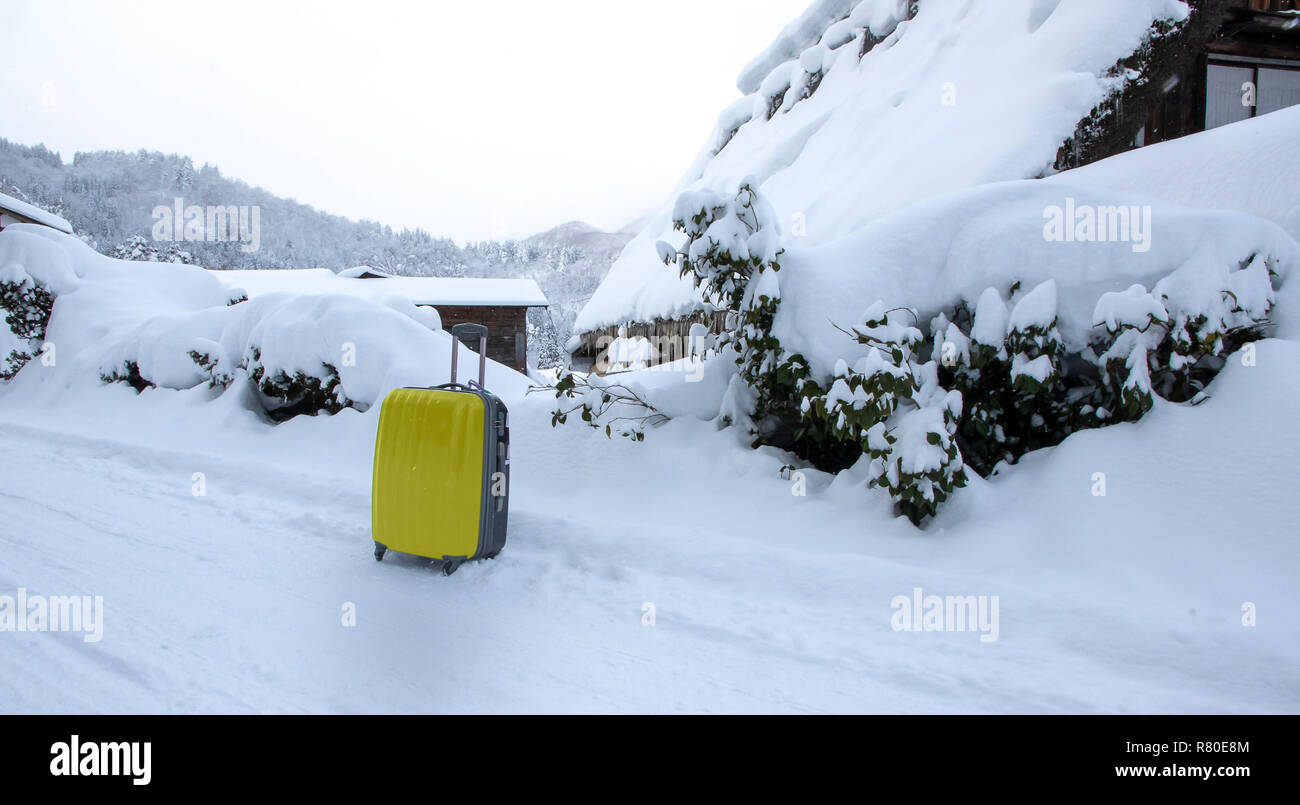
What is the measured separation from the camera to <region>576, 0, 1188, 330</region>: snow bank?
6.41m

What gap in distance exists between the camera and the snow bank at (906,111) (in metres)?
6.41

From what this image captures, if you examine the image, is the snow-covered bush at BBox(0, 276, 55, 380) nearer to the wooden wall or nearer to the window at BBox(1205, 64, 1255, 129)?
the wooden wall

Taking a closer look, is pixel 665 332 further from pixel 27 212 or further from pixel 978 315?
pixel 27 212

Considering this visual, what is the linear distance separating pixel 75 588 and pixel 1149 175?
293 inches

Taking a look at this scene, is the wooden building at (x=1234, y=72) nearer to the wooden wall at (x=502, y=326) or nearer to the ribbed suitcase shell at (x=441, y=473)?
the ribbed suitcase shell at (x=441, y=473)

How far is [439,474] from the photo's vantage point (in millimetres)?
3055

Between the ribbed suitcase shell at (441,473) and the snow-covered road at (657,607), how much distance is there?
0.19 meters

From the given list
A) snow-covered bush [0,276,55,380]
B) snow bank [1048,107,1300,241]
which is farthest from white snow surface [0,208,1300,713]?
snow-covered bush [0,276,55,380]

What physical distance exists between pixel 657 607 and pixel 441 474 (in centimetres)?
122

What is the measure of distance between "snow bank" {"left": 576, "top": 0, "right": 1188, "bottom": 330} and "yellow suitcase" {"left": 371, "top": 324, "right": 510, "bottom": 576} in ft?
15.1

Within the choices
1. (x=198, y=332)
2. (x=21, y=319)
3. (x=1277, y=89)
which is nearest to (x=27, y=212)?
(x=21, y=319)
